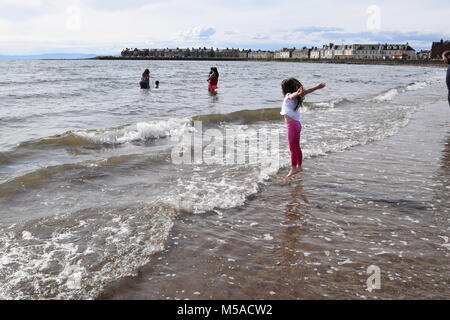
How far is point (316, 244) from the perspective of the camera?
4.42 meters

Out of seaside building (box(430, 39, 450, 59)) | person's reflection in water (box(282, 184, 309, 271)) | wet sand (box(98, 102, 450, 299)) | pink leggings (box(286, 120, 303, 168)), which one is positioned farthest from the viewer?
seaside building (box(430, 39, 450, 59))

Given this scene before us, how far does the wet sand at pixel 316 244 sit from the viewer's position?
11.5 ft

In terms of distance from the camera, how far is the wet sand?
351 cm

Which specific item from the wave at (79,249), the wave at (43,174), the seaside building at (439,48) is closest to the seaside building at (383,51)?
the seaside building at (439,48)

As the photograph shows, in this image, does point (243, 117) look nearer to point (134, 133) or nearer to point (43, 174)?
point (134, 133)

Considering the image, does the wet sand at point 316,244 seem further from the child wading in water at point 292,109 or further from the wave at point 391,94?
the wave at point 391,94

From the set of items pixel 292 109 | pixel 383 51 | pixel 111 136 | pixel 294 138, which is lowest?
pixel 111 136

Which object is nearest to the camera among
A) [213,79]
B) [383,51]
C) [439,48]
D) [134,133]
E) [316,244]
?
[316,244]

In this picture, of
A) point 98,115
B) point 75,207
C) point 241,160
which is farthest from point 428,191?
point 98,115

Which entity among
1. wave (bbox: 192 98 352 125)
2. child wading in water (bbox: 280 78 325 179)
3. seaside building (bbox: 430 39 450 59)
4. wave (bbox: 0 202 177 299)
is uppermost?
seaside building (bbox: 430 39 450 59)

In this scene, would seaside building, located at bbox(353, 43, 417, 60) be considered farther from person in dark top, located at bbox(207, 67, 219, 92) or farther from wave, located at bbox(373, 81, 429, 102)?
person in dark top, located at bbox(207, 67, 219, 92)

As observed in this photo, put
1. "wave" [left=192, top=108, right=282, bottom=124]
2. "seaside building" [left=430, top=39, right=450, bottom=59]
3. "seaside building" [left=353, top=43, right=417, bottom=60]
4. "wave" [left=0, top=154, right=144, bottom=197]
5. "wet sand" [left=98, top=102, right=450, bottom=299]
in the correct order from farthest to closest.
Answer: "seaside building" [left=353, top=43, right=417, bottom=60], "seaside building" [left=430, top=39, right=450, bottom=59], "wave" [left=192, top=108, right=282, bottom=124], "wave" [left=0, top=154, right=144, bottom=197], "wet sand" [left=98, top=102, right=450, bottom=299]

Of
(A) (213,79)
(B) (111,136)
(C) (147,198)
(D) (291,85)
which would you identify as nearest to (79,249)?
(C) (147,198)

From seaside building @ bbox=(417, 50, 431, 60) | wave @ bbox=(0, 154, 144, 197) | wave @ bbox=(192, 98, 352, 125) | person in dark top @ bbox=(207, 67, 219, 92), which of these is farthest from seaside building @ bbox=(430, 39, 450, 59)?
wave @ bbox=(0, 154, 144, 197)
